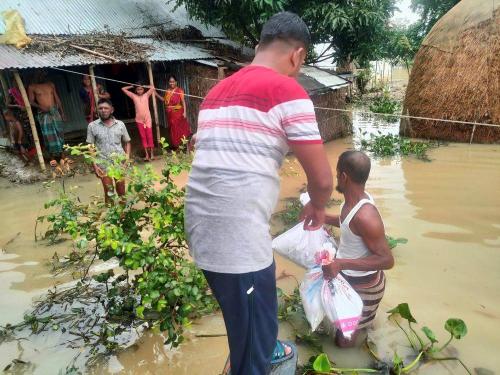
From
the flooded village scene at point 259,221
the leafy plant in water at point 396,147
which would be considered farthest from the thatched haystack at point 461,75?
the leafy plant in water at point 396,147

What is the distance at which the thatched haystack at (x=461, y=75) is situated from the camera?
7320mm

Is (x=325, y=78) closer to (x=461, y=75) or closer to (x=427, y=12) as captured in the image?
(x=461, y=75)

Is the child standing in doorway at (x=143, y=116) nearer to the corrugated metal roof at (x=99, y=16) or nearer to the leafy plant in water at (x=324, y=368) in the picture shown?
the corrugated metal roof at (x=99, y=16)

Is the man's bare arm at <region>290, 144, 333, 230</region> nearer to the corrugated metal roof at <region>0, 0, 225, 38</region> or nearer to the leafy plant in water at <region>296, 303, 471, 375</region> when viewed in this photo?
the leafy plant in water at <region>296, 303, 471, 375</region>

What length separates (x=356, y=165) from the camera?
2.15 meters

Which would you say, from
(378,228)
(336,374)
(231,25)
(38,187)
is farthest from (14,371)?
(231,25)

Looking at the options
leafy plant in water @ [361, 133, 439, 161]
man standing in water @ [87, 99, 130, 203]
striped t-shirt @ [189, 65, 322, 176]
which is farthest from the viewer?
leafy plant in water @ [361, 133, 439, 161]

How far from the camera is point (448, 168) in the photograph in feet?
20.8

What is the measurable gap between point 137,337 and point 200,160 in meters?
1.84

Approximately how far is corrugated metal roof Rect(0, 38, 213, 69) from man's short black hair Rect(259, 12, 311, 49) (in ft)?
19.9

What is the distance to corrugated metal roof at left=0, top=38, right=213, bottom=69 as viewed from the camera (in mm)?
6230

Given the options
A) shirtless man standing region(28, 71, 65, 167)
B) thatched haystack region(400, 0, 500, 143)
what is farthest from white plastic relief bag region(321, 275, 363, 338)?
thatched haystack region(400, 0, 500, 143)

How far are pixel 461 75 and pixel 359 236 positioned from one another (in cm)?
694

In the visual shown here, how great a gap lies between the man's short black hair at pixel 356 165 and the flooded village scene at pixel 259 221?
0.04 ft
